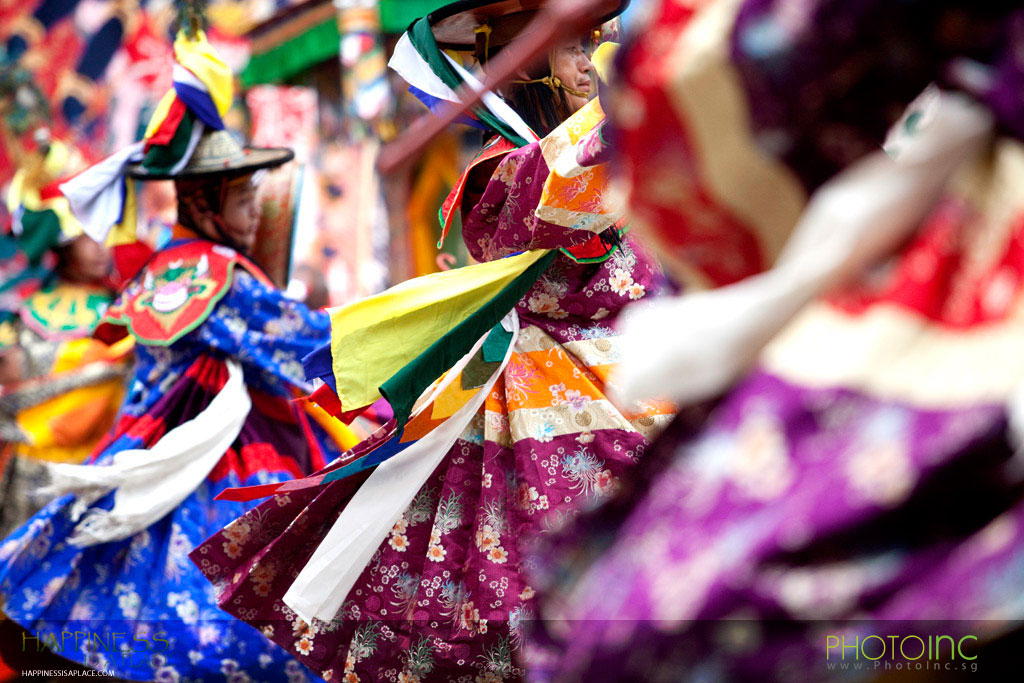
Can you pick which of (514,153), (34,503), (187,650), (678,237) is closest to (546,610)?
(678,237)

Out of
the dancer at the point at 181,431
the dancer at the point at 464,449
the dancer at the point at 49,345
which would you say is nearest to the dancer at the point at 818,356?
the dancer at the point at 464,449

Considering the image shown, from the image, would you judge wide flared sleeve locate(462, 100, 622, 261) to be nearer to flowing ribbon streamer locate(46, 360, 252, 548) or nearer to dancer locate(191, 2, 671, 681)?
dancer locate(191, 2, 671, 681)

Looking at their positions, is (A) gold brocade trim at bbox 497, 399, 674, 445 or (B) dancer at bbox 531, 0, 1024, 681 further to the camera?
(A) gold brocade trim at bbox 497, 399, 674, 445

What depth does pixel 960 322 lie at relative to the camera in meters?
0.83

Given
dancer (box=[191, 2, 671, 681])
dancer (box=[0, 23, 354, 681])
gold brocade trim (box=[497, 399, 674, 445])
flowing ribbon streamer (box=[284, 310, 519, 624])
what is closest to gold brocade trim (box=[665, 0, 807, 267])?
dancer (box=[191, 2, 671, 681])

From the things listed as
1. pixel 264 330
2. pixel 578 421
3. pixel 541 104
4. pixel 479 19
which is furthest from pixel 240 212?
pixel 578 421

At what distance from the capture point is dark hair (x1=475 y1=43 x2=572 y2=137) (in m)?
2.38

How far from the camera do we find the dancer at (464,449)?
2094 mm

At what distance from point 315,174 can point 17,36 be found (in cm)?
302

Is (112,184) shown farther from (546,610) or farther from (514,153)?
(546,610)

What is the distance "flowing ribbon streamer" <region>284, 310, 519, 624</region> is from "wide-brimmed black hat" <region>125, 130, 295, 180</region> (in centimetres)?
140

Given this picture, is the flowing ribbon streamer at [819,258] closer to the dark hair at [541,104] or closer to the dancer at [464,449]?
the dancer at [464,449]

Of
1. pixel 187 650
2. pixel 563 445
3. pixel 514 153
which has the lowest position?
pixel 187 650

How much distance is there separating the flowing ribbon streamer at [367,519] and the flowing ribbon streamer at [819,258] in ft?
4.42
